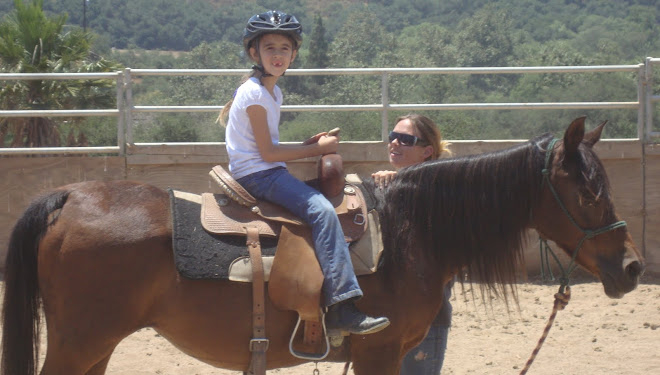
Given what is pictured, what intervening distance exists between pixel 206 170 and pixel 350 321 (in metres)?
5.04

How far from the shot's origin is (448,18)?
315ft

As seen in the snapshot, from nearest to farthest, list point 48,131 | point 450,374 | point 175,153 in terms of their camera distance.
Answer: point 450,374 → point 175,153 → point 48,131

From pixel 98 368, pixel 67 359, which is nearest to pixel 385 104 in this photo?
pixel 98 368

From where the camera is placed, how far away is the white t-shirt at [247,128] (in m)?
3.28

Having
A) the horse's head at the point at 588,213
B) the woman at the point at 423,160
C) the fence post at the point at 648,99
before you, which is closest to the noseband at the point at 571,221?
the horse's head at the point at 588,213

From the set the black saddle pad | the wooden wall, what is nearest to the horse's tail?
the black saddle pad

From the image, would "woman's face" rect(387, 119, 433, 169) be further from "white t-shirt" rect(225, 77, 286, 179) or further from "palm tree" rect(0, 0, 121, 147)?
"palm tree" rect(0, 0, 121, 147)

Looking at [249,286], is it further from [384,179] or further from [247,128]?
[384,179]

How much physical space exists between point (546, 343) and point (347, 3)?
112 meters

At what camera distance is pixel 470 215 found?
10.9 ft

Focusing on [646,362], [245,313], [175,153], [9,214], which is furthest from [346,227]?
[9,214]

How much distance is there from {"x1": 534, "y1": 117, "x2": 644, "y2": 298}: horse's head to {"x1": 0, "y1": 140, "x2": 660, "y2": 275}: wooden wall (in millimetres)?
4591

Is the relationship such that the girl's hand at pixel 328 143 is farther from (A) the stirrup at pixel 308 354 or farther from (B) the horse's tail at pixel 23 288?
(B) the horse's tail at pixel 23 288

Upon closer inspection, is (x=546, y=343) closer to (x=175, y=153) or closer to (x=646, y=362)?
(x=646, y=362)
